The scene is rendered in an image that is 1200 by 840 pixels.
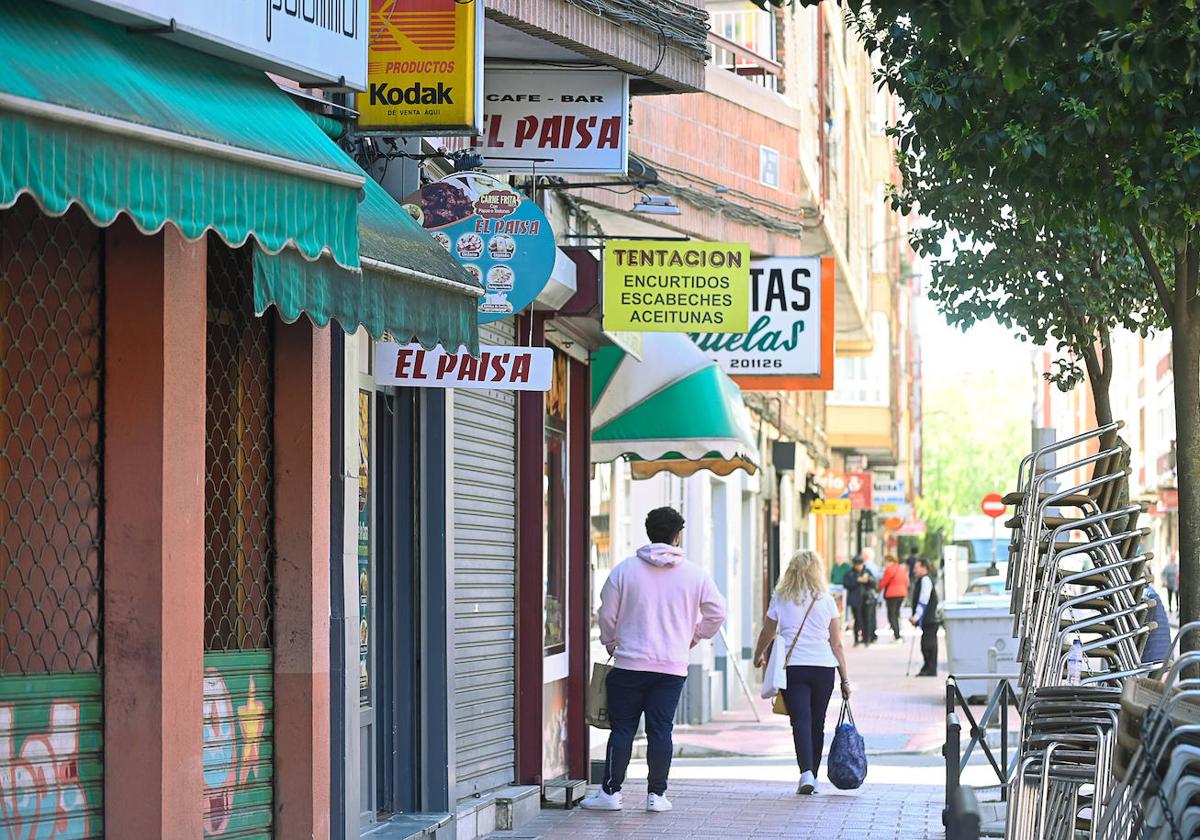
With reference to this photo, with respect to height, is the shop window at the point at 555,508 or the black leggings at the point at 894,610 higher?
the shop window at the point at 555,508

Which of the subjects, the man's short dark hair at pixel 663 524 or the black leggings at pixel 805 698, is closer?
the man's short dark hair at pixel 663 524

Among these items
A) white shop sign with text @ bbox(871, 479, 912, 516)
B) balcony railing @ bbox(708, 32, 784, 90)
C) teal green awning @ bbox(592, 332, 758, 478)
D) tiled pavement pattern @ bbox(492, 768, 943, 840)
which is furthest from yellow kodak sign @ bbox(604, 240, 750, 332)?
white shop sign with text @ bbox(871, 479, 912, 516)

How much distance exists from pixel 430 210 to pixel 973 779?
302 inches

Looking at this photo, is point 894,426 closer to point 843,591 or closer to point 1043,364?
point 843,591

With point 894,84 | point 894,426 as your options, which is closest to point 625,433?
point 894,84

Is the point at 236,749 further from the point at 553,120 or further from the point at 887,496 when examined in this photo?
the point at 887,496

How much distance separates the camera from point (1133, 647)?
9594 millimetres

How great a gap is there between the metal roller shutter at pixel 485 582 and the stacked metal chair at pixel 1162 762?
6462 mm

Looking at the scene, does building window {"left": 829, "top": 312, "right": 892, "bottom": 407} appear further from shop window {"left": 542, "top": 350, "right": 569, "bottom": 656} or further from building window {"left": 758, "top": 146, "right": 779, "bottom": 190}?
shop window {"left": 542, "top": 350, "right": 569, "bottom": 656}

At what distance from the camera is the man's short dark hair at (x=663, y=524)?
13.1 m

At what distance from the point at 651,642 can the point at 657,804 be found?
3.56 ft

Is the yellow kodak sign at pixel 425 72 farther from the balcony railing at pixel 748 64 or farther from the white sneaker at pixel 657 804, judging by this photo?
the balcony railing at pixel 748 64

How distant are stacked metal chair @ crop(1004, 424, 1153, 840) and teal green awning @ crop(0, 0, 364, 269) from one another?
3.40 metres

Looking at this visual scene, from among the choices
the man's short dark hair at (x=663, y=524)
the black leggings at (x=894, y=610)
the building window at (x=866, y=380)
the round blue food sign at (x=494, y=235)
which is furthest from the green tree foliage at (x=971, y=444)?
the round blue food sign at (x=494, y=235)
